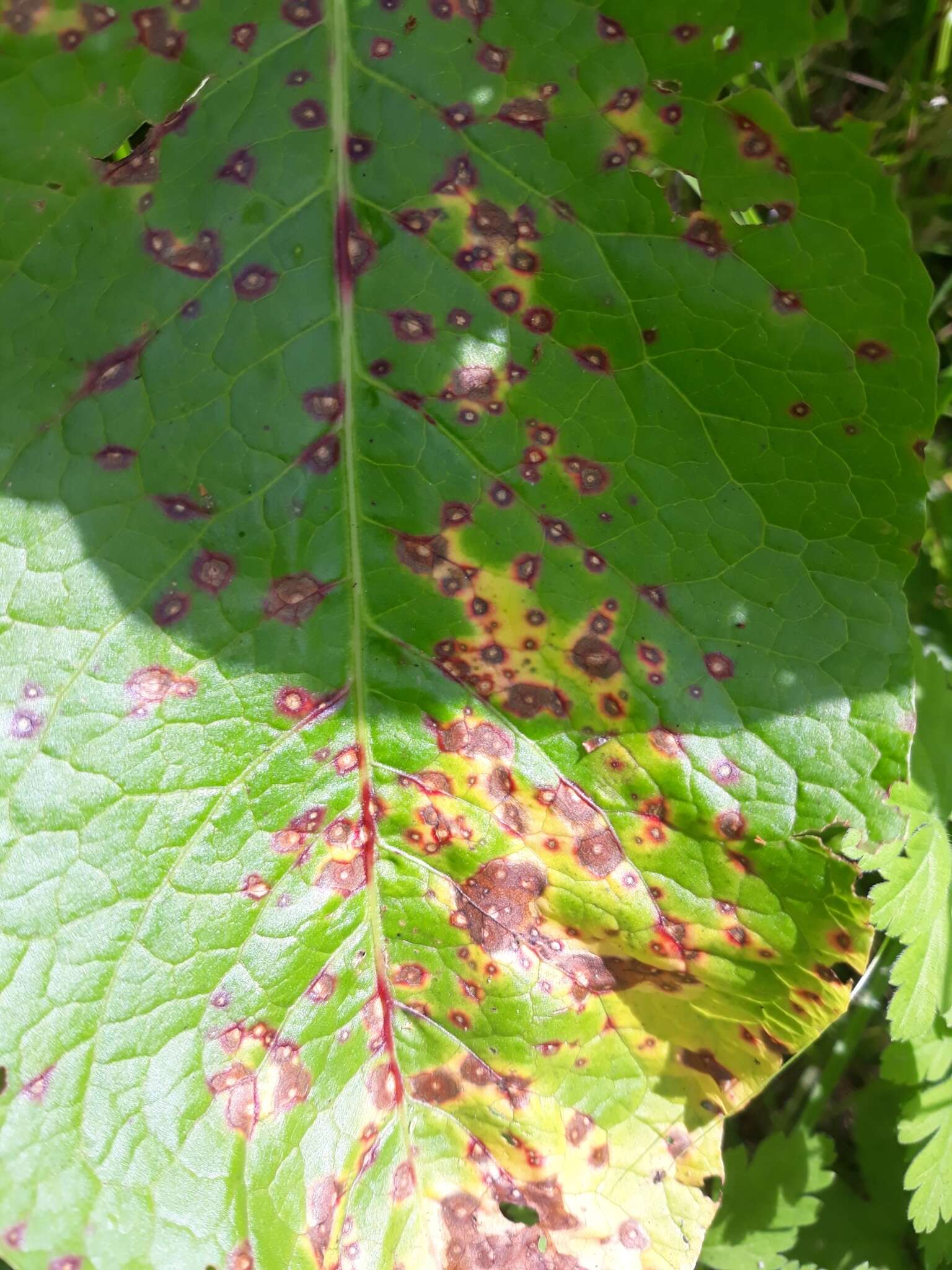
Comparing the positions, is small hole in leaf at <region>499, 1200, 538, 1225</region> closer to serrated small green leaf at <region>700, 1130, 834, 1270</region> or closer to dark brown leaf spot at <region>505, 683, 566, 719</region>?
serrated small green leaf at <region>700, 1130, 834, 1270</region>

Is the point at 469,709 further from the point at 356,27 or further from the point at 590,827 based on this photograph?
the point at 356,27

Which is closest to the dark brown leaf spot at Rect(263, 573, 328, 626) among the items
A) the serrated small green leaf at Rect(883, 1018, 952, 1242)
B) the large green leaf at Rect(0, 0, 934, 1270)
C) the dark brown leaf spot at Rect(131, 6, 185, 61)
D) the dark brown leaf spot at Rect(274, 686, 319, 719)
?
the large green leaf at Rect(0, 0, 934, 1270)

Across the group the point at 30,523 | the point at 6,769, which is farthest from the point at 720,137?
the point at 6,769

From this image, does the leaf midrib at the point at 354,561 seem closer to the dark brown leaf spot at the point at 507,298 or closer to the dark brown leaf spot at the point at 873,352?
the dark brown leaf spot at the point at 507,298

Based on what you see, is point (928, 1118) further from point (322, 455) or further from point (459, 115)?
point (459, 115)

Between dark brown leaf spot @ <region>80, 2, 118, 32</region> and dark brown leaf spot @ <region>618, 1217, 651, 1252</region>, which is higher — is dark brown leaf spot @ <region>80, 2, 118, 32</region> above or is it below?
above

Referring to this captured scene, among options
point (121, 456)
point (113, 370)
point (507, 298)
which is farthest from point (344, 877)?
point (507, 298)

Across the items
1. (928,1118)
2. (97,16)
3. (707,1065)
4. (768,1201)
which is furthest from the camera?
(768,1201)

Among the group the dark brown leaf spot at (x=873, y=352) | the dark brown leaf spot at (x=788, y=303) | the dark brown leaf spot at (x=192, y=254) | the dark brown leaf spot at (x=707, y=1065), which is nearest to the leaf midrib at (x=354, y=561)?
the dark brown leaf spot at (x=192, y=254)
